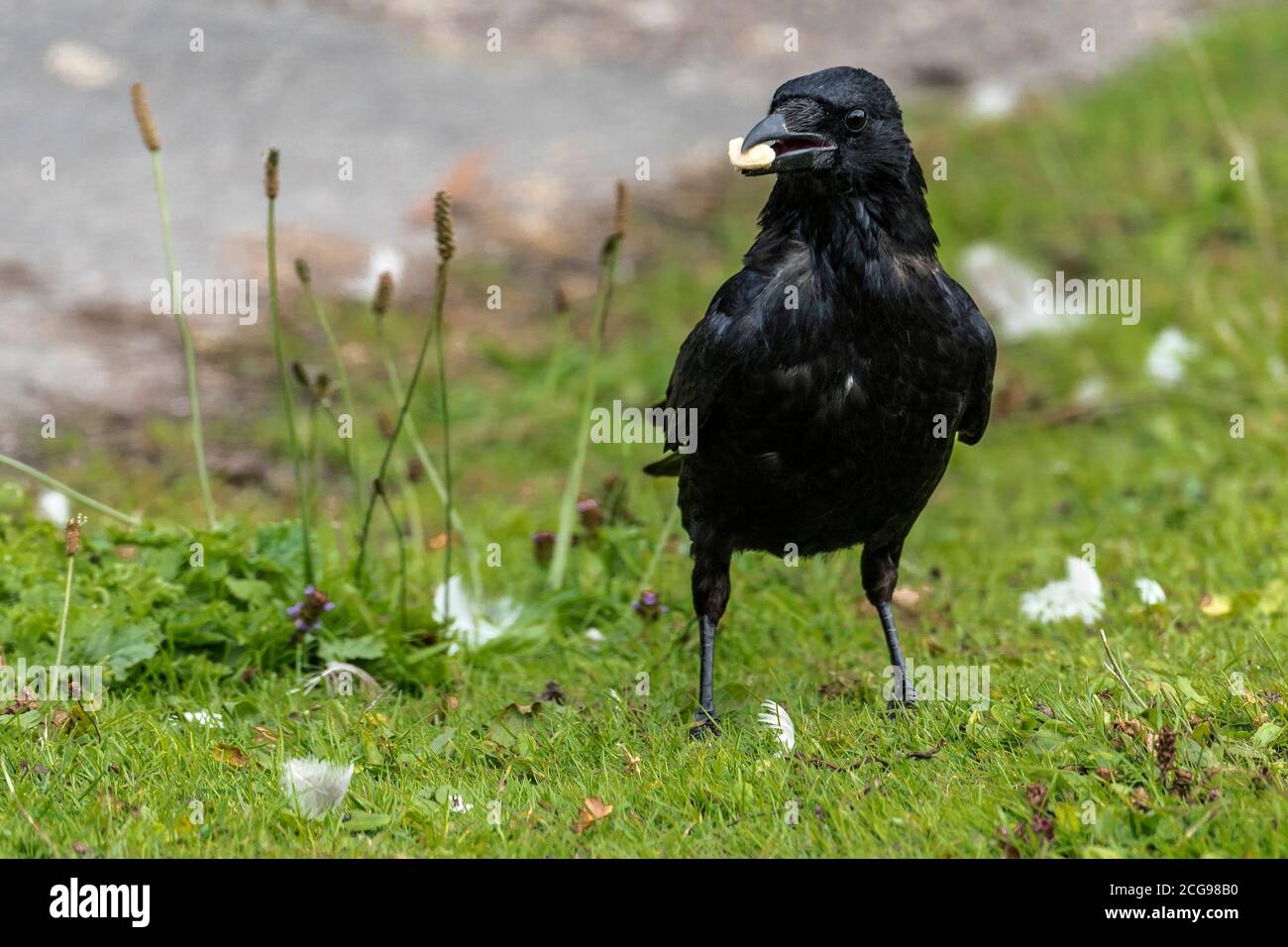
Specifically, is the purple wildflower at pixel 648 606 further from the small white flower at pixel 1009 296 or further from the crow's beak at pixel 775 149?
the small white flower at pixel 1009 296

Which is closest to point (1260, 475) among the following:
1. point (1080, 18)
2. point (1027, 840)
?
point (1027, 840)

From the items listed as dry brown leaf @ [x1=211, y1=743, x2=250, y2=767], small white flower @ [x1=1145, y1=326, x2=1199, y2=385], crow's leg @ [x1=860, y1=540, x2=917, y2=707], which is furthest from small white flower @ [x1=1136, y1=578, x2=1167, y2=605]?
dry brown leaf @ [x1=211, y1=743, x2=250, y2=767]

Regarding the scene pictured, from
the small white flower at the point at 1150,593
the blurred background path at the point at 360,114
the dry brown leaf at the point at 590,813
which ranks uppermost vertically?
the blurred background path at the point at 360,114

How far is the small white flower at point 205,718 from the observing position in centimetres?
417

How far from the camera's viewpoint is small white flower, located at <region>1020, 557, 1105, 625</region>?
5.02m

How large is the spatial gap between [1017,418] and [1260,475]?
53.2 inches

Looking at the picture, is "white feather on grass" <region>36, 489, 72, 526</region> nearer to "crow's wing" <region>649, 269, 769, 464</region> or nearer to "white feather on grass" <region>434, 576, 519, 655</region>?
"white feather on grass" <region>434, 576, 519, 655</region>

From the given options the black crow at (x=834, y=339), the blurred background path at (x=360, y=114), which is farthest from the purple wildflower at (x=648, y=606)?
the blurred background path at (x=360, y=114)

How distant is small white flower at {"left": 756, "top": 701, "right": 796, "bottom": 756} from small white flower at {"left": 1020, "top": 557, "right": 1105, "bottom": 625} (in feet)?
4.33

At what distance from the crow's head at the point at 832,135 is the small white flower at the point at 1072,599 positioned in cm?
173

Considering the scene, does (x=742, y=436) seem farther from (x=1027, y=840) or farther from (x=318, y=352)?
(x=318, y=352)

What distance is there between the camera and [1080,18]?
12914 mm

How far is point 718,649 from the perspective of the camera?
4.95 metres
